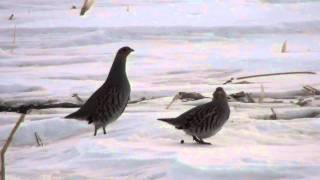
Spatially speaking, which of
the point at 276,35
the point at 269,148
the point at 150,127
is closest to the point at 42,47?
the point at 276,35

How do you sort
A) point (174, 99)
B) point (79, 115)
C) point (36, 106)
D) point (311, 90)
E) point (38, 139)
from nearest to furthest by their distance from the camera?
1. point (38, 139)
2. point (79, 115)
3. point (174, 99)
4. point (311, 90)
5. point (36, 106)

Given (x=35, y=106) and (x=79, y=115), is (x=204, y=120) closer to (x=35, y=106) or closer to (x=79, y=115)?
(x=79, y=115)

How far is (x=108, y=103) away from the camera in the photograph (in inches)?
222

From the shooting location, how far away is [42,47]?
35.3ft

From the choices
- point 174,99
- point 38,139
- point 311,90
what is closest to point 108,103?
→ point 38,139

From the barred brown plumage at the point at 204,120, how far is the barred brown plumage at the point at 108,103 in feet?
2.24

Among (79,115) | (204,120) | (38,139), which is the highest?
(204,120)

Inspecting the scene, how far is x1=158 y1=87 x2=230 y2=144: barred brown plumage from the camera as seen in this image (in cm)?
489

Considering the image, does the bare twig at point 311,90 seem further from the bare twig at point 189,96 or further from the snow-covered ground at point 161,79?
the bare twig at point 189,96

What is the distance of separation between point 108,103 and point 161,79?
7.94ft

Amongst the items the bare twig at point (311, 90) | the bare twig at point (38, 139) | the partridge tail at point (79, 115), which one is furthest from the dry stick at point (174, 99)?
the bare twig at point (38, 139)

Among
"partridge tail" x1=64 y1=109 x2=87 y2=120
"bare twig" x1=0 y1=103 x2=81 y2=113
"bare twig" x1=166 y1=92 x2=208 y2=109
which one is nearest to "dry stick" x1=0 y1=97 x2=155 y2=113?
"bare twig" x1=0 y1=103 x2=81 y2=113

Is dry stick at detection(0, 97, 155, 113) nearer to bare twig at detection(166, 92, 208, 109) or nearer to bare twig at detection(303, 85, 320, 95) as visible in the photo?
bare twig at detection(166, 92, 208, 109)

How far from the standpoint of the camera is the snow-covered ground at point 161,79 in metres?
4.16
